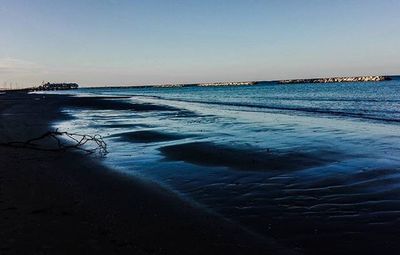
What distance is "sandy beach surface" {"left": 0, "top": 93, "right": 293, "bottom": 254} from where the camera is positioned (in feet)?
21.2

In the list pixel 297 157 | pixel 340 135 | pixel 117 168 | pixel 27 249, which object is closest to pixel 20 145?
pixel 117 168

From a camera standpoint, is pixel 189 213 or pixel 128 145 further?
pixel 128 145

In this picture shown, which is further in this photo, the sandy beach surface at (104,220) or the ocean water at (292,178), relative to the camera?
the ocean water at (292,178)

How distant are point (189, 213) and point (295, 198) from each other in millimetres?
2324

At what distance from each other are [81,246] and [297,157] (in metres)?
9.14

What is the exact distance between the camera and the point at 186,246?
259 inches

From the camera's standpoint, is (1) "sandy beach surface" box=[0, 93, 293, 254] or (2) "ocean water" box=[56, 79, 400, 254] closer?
(1) "sandy beach surface" box=[0, 93, 293, 254]

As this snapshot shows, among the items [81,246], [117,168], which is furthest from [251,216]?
[117,168]

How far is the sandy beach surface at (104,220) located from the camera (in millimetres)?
6477

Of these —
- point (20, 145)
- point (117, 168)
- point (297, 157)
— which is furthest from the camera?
point (20, 145)

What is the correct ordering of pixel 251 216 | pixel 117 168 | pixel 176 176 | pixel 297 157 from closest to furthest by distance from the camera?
pixel 251 216 < pixel 176 176 < pixel 117 168 < pixel 297 157

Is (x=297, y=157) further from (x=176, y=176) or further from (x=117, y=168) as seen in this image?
(x=117, y=168)

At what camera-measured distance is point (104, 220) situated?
779 cm

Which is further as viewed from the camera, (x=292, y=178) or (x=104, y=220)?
(x=292, y=178)
